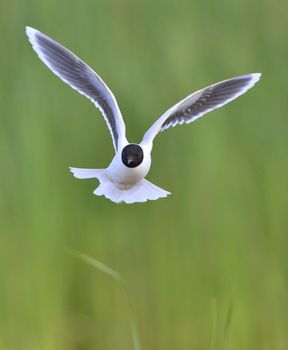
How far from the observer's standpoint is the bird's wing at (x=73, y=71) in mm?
628

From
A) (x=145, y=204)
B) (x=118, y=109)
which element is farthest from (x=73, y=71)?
(x=145, y=204)

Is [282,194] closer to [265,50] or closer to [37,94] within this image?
→ [265,50]

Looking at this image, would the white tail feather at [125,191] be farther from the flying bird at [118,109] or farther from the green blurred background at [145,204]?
the green blurred background at [145,204]

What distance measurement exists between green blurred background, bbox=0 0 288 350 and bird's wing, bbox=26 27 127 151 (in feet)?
0.82

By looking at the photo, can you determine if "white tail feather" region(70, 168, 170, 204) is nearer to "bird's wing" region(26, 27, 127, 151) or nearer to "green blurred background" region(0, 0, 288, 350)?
"bird's wing" region(26, 27, 127, 151)

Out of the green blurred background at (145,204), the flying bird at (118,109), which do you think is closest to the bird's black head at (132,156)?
the flying bird at (118,109)

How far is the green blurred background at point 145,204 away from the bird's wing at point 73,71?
0.25 m

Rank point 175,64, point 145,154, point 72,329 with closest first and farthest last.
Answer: point 145,154
point 72,329
point 175,64

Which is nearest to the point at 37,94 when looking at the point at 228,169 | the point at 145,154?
the point at 228,169

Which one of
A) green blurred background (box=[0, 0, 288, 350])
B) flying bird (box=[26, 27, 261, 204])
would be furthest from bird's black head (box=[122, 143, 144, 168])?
green blurred background (box=[0, 0, 288, 350])

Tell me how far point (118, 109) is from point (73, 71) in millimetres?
54

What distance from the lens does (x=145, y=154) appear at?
22.3 inches

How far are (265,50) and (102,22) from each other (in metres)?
0.19

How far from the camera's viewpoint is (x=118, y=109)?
1.99ft
